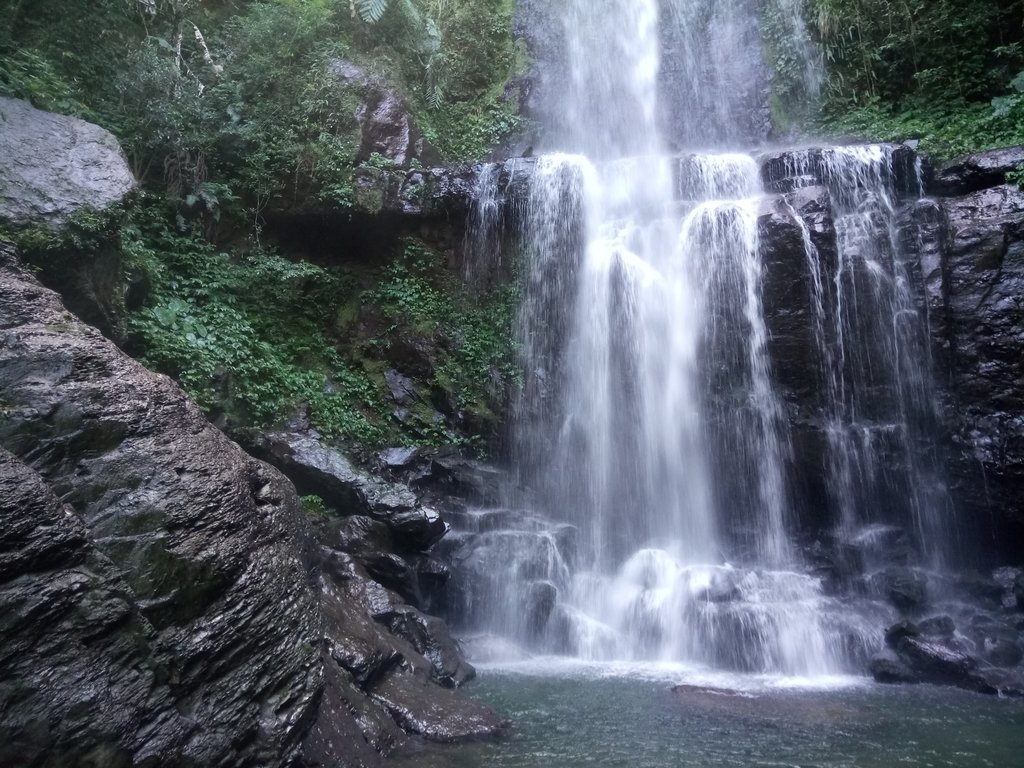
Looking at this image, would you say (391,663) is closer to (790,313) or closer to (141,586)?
(141,586)

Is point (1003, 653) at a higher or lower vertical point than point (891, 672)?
higher

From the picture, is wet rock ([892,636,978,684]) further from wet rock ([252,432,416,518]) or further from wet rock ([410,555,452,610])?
wet rock ([252,432,416,518])

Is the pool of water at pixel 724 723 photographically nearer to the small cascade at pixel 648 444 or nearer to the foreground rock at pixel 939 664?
the foreground rock at pixel 939 664

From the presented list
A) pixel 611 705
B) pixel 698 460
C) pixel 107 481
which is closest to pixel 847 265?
pixel 698 460

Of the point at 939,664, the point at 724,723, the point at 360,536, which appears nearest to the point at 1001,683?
the point at 939,664

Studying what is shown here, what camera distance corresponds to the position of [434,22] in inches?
642

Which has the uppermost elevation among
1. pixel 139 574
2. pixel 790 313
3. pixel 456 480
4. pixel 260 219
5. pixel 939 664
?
pixel 260 219

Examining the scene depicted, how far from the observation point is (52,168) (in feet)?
23.5

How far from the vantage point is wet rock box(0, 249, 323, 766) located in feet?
11.5

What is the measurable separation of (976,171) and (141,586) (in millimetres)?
12574

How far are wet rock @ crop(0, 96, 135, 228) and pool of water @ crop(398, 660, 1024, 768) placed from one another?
20.4ft

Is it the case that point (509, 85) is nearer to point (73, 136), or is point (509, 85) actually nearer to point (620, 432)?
point (620, 432)

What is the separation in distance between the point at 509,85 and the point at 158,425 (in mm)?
14827

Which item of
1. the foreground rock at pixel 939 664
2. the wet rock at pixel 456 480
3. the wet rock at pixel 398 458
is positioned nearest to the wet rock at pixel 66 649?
the wet rock at pixel 398 458
